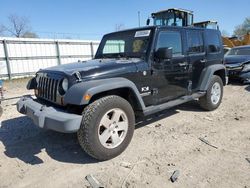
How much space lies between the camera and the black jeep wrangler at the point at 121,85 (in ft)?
10.8

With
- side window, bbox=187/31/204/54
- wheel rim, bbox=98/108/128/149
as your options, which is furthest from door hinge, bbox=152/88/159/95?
side window, bbox=187/31/204/54

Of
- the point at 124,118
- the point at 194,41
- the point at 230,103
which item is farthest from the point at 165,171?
the point at 230,103

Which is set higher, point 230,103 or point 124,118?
point 124,118

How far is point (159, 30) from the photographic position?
173 inches

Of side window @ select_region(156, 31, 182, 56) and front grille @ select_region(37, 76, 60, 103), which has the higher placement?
side window @ select_region(156, 31, 182, 56)

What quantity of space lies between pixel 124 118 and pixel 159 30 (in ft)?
5.94

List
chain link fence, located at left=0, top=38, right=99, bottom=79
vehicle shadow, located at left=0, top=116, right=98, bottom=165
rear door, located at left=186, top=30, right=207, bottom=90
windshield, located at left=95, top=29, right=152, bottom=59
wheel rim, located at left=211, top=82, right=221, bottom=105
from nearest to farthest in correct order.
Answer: vehicle shadow, located at left=0, top=116, right=98, bottom=165 < windshield, located at left=95, top=29, right=152, bottom=59 < rear door, located at left=186, top=30, right=207, bottom=90 < wheel rim, located at left=211, top=82, right=221, bottom=105 < chain link fence, located at left=0, top=38, right=99, bottom=79

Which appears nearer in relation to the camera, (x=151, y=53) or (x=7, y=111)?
(x=151, y=53)

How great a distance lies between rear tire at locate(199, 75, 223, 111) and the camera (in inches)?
226

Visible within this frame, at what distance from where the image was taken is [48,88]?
388cm

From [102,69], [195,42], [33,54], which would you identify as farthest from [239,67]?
[33,54]

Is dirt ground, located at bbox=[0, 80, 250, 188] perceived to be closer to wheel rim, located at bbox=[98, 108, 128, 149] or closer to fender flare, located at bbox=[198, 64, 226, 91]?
wheel rim, located at bbox=[98, 108, 128, 149]

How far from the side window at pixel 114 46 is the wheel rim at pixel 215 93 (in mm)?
2623

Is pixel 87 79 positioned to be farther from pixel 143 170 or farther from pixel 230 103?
pixel 230 103
